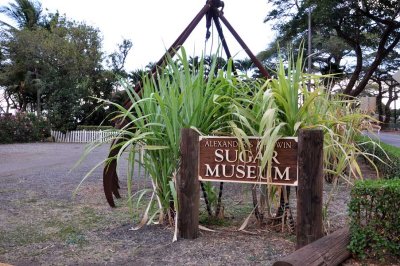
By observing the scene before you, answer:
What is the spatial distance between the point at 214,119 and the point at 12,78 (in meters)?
36.8

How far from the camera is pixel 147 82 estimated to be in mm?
4828

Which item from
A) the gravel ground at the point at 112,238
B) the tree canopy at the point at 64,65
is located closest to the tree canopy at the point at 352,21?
the tree canopy at the point at 64,65

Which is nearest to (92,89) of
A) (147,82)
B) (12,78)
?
(12,78)

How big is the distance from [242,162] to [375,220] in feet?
4.00

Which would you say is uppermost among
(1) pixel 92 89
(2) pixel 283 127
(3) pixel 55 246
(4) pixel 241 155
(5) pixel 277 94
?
(1) pixel 92 89

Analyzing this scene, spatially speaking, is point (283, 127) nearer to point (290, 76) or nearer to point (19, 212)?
point (290, 76)

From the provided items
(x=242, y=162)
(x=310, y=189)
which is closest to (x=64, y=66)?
(x=242, y=162)

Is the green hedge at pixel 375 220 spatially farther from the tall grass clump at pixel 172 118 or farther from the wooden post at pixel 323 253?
the tall grass clump at pixel 172 118

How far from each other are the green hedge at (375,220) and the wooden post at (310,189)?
276 mm

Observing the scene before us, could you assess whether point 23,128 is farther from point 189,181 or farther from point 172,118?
point 189,181

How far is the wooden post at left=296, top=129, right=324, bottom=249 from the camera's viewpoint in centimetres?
361

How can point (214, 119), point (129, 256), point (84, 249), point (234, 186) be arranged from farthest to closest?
point (234, 186) → point (214, 119) → point (84, 249) → point (129, 256)

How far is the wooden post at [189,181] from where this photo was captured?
162 inches

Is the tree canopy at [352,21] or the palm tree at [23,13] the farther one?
the palm tree at [23,13]
